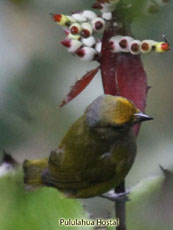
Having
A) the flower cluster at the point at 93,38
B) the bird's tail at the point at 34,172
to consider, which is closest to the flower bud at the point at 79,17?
the flower cluster at the point at 93,38

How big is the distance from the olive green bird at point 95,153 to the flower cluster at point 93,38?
76 millimetres

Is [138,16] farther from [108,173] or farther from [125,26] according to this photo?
[108,173]

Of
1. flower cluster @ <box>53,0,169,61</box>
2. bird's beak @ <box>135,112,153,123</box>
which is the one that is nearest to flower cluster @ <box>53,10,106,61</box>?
flower cluster @ <box>53,0,169,61</box>

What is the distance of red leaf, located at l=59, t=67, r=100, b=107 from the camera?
102 cm

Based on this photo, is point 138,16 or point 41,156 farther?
point 41,156

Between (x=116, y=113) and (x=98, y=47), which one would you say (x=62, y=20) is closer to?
(x=98, y=47)

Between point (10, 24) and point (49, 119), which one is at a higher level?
point (10, 24)

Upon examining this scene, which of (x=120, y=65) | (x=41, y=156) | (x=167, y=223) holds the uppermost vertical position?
(x=120, y=65)

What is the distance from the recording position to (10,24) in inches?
41.7

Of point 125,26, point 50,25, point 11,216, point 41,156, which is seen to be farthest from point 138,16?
point 11,216

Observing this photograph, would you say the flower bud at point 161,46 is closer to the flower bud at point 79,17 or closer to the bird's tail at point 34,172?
the flower bud at point 79,17

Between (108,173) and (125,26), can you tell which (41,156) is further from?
(125,26)

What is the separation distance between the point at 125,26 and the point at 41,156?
0.23m

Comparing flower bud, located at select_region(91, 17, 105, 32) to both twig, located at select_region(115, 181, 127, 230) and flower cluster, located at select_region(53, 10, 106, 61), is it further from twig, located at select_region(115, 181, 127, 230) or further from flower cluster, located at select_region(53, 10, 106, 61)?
twig, located at select_region(115, 181, 127, 230)
